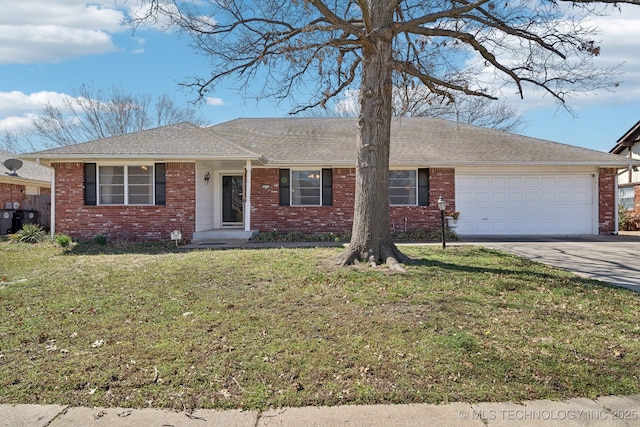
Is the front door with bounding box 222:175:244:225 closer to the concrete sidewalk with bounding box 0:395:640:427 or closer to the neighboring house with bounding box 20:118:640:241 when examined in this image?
the neighboring house with bounding box 20:118:640:241

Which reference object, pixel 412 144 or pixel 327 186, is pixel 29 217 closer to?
pixel 327 186

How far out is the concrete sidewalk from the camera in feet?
8.80

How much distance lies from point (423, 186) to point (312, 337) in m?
10.7

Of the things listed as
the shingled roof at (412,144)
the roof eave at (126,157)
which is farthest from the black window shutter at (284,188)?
the roof eave at (126,157)

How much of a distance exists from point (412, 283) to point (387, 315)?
1.34 m

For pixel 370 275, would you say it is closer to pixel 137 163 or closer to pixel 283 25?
pixel 283 25

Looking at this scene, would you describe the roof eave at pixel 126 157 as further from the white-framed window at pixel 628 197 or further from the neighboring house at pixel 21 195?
the white-framed window at pixel 628 197

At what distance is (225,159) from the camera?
1205cm

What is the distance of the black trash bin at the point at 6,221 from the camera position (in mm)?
A: 16344

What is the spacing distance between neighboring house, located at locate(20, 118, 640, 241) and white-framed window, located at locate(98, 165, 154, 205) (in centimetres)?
3

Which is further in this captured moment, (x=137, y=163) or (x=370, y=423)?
(x=137, y=163)

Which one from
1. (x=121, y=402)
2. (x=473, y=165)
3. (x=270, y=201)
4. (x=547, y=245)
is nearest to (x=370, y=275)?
(x=121, y=402)

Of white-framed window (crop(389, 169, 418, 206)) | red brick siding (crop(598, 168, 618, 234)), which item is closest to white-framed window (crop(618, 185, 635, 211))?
red brick siding (crop(598, 168, 618, 234))

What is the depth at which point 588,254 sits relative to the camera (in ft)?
30.3
